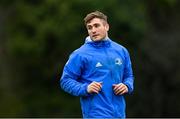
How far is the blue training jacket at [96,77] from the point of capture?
25.9 ft

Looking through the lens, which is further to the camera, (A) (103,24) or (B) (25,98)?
(B) (25,98)

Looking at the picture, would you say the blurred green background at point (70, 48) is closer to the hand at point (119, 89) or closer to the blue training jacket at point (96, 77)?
the blue training jacket at point (96, 77)

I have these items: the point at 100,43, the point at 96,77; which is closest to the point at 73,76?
the point at 96,77

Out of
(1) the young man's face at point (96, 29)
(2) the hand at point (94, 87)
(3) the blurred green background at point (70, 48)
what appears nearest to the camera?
(2) the hand at point (94, 87)

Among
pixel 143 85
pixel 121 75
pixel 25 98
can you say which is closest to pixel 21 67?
pixel 25 98

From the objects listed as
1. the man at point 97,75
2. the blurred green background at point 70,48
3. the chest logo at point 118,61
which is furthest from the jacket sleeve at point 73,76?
the blurred green background at point 70,48

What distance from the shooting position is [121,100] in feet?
26.2

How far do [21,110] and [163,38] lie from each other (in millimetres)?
3884

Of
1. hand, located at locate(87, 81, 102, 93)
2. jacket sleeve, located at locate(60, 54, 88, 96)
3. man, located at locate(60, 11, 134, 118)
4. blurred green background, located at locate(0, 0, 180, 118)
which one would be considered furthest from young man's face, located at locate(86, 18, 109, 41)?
blurred green background, located at locate(0, 0, 180, 118)

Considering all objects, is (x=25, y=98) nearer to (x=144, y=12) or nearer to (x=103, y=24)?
(x=144, y=12)

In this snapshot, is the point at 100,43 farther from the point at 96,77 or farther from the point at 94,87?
the point at 94,87

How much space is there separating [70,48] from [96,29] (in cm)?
1308

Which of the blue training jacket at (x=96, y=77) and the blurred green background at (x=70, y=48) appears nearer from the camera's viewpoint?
the blue training jacket at (x=96, y=77)

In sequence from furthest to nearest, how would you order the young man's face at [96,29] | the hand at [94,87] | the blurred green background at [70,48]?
the blurred green background at [70,48]
the young man's face at [96,29]
the hand at [94,87]
